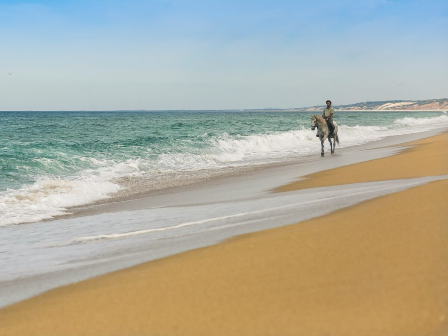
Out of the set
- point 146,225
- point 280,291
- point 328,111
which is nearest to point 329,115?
point 328,111

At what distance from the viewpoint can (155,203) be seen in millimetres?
9047

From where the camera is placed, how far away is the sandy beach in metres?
2.49

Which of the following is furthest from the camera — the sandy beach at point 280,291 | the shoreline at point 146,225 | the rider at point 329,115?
the rider at point 329,115

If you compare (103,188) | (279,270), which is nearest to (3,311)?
(279,270)

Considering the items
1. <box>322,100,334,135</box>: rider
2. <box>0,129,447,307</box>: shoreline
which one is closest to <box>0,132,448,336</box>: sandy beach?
<box>0,129,447,307</box>: shoreline

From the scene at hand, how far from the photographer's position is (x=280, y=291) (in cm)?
289

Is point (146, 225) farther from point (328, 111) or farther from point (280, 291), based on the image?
point (328, 111)

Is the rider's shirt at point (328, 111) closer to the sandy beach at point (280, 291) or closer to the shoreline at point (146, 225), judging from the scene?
the shoreline at point (146, 225)

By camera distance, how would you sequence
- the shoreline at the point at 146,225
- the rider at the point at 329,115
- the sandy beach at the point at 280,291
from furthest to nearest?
the rider at the point at 329,115 < the shoreline at the point at 146,225 < the sandy beach at the point at 280,291

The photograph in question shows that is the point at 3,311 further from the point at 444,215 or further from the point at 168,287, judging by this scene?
the point at 444,215

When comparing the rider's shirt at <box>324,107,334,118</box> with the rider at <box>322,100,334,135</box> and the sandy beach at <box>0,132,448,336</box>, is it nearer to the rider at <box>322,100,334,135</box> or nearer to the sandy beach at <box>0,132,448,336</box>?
the rider at <box>322,100,334,135</box>

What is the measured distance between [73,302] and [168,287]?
0.70 meters

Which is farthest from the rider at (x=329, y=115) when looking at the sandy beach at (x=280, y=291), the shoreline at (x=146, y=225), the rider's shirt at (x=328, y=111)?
the sandy beach at (x=280, y=291)

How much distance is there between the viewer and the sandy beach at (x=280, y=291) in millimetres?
2488
